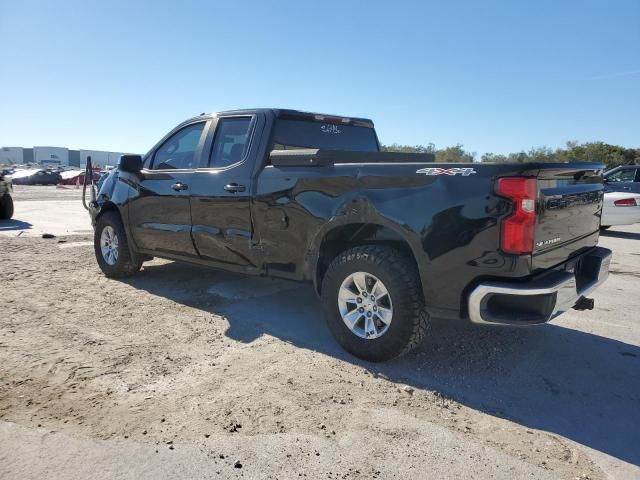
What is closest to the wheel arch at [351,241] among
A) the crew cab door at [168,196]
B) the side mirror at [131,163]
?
the crew cab door at [168,196]

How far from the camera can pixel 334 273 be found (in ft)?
12.5

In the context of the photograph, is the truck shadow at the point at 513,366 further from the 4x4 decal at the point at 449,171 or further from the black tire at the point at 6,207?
the black tire at the point at 6,207

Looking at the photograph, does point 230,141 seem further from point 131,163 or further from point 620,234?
point 620,234

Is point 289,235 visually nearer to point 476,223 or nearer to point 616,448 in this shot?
point 476,223

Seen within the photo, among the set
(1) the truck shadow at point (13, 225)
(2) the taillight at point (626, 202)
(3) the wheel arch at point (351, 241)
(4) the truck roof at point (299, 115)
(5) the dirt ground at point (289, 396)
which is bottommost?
(5) the dirt ground at point (289, 396)

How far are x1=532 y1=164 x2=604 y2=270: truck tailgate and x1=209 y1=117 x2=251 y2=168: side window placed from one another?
2.66 m

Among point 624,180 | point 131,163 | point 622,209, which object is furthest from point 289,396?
point 624,180

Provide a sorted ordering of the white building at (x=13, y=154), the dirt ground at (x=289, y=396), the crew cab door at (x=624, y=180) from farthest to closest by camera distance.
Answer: the white building at (x=13, y=154) → the crew cab door at (x=624, y=180) → the dirt ground at (x=289, y=396)

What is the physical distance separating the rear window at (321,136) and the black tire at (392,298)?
4.83 feet

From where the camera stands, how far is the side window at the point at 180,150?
5.28 m

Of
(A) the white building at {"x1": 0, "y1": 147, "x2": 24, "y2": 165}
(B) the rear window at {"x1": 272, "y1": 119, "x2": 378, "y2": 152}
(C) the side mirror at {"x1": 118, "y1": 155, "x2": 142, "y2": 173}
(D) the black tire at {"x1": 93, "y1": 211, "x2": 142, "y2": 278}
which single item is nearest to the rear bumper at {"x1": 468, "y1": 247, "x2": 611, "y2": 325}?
(B) the rear window at {"x1": 272, "y1": 119, "x2": 378, "y2": 152}

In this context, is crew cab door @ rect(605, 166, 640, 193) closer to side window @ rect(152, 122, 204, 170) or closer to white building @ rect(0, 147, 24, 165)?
side window @ rect(152, 122, 204, 170)

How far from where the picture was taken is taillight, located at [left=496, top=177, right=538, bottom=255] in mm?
3006

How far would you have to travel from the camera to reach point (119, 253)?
19.9 ft
